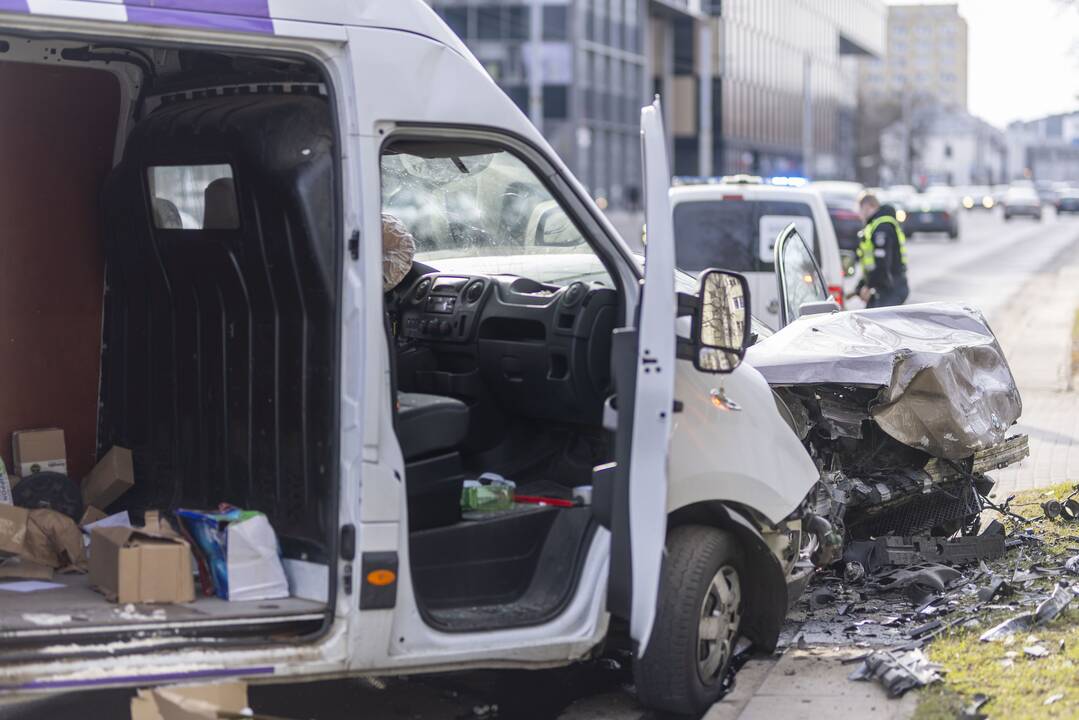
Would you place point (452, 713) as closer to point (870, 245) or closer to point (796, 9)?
point (870, 245)

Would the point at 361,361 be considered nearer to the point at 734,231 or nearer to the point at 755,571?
the point at 755,571

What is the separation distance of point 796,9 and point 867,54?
24203 mm

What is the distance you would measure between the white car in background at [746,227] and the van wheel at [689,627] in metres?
7.07

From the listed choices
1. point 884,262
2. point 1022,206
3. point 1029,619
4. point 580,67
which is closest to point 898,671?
point 1029,619

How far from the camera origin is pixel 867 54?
362 ft

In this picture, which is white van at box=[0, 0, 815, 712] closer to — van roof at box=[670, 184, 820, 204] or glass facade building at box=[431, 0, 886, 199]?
van roof at box=[670, 184, 820, 204]

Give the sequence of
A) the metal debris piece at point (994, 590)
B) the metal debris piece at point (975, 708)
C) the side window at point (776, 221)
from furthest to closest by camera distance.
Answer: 1. the side window at point (776, 221)
2. the metal debris piece at point (994, 590)
3. the metal debris piece at point (975, 708)

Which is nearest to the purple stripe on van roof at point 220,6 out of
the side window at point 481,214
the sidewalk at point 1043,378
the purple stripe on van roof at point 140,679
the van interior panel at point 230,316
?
the van interior panel at point 230,316

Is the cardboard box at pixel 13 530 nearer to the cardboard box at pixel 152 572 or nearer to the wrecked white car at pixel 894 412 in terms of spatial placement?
the cardboard box at pixel 152 572

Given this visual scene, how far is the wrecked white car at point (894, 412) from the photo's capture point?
6.96m

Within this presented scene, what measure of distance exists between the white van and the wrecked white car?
0.96 m

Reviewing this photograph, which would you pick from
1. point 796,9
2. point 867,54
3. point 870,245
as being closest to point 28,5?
point 870,245

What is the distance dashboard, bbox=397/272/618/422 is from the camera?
18.4 ft

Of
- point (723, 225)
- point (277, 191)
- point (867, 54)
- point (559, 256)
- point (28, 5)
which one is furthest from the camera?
point (867, 54)
